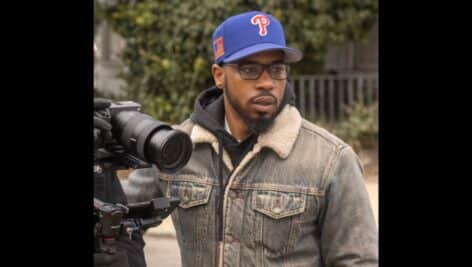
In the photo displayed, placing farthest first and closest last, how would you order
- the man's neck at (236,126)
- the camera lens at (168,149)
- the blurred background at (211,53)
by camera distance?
the blurred background at (211,53), the man's neck at (236,126), the camera lens at (168,149)

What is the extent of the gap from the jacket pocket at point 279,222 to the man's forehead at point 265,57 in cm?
45

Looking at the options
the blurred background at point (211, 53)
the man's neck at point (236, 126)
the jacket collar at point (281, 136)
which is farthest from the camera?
the blurred background at point (211, 53)

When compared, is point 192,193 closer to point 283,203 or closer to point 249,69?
point 283,203

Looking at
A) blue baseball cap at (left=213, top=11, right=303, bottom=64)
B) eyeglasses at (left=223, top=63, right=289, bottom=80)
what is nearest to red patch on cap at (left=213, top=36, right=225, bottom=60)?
Result: blue baseball cap at (left=213, top=11, right=303, bottom=64)

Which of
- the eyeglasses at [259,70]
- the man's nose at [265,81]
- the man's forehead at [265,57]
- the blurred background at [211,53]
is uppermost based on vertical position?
the blurred background at [211,53]

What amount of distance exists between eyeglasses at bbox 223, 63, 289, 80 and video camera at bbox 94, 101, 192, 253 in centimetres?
59

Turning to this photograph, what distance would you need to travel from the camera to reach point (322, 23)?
28.9ft

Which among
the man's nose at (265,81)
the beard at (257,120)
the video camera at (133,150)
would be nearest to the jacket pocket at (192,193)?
the beard at (257,120)

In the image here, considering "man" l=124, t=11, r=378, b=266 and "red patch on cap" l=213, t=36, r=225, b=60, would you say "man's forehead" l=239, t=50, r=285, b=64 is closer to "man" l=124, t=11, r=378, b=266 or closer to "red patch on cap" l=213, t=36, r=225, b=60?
"man" l=124, t=11, r=378, b=266

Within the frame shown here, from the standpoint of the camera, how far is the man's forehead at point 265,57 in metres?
2.32

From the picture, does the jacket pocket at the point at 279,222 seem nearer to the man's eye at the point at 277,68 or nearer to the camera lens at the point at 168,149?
the man's eye at the point at 277,68

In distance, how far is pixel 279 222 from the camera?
→ 7.45 ft

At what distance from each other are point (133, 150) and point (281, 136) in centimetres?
70

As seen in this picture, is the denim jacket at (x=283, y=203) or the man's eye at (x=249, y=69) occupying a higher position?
the man's eye at (x=249, y=69)
